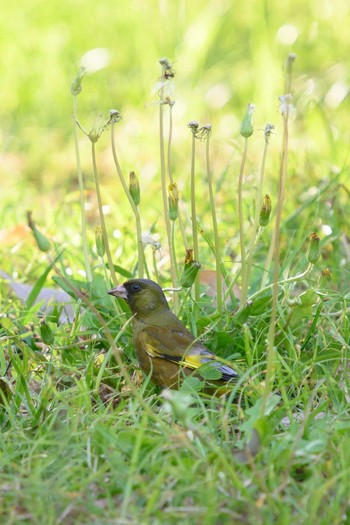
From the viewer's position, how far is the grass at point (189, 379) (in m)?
2.70

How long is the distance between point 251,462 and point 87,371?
111 centimetres

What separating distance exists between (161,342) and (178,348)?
73 mm

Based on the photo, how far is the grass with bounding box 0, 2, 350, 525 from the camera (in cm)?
270

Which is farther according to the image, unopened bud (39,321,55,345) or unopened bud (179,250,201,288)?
unopened bud (39,321,55,345)

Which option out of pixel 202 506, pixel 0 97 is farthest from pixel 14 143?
pixel 202 506

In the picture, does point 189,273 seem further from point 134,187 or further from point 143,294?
point 134,187

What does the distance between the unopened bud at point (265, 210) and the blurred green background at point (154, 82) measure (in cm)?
214

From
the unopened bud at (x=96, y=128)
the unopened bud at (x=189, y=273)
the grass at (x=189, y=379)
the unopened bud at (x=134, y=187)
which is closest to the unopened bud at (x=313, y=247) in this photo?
the grass at (x=189, y=379)

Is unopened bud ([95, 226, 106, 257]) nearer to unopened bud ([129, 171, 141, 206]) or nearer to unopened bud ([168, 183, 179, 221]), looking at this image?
unopened bud ([129, 171, 141, 206])

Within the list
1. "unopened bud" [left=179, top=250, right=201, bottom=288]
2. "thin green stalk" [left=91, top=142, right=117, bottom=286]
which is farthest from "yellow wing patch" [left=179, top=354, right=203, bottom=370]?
"thin green stalk" [left=91, top=142, right=117, bottom=286]

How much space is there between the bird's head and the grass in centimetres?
10

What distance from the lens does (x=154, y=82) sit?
754cm

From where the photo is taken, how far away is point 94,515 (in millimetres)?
2645

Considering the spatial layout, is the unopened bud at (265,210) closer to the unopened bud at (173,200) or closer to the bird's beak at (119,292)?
the unopened bud at (173,200)
